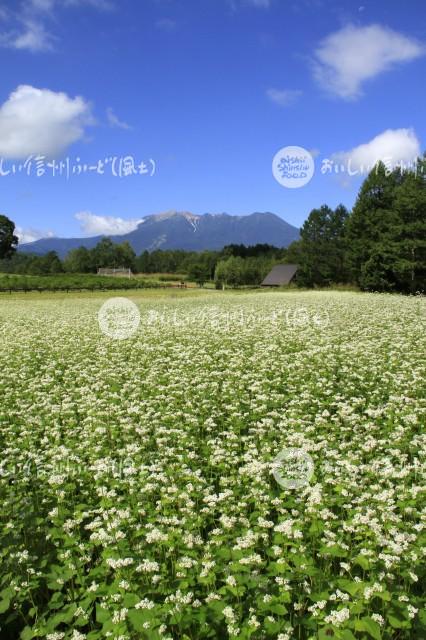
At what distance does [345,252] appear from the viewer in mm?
79250

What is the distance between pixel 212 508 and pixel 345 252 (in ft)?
256

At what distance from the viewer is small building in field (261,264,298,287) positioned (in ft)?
322

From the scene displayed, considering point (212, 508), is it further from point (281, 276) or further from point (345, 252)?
point (281, 276)

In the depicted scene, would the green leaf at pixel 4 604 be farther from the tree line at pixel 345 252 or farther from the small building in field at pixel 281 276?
the small building in field at pixel 281 276

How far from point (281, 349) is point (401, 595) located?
1089 cm

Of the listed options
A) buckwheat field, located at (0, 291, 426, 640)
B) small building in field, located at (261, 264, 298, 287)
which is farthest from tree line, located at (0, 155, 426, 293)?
buckwheat field, located at (0, 291, 426, 640)

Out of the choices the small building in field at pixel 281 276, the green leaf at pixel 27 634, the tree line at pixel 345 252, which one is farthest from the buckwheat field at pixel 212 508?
the small building in field at pixel 281 276

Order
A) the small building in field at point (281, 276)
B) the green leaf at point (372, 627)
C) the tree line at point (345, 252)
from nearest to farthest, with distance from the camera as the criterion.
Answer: the green leaf at point (372, 627) → the tree line at point (345, 252) → the small building in field at point (281, 276)

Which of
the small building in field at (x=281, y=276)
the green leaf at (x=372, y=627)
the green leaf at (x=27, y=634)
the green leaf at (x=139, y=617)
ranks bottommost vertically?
the green leaf at (x=27, y=634)

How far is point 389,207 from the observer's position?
6281 centimetres

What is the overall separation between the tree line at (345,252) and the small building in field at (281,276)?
8.57 feet

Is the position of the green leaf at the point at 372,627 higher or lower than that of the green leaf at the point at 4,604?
higher

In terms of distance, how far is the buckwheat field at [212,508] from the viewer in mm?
3826

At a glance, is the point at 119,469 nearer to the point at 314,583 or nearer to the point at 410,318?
the point at 314,583
